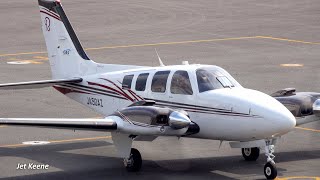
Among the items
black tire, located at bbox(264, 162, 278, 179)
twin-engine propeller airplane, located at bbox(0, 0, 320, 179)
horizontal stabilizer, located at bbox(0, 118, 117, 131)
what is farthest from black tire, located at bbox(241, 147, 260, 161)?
horizontal stabilizer, located at bbox(0, 118, 117, 131)

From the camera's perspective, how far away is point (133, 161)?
27047 millimetres

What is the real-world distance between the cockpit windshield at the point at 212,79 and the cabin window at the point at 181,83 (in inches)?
12.4

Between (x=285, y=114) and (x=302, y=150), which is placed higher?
(x=285, y=114)

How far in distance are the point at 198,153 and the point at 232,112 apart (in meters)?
3.82

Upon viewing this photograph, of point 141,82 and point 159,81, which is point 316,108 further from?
point 141,82

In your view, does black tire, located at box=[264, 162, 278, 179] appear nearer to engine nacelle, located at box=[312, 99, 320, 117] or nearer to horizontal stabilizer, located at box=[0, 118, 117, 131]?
engine nacelle, located at box=[312, 99, 320, 117]

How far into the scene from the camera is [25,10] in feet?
222

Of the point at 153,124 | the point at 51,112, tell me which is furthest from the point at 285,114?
the point at 51,112

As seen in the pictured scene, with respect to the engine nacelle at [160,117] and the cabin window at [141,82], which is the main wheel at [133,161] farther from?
the cabin window at [141,82]

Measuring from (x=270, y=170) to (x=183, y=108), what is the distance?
3160 millimetres

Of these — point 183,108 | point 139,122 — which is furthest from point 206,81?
point 139,122

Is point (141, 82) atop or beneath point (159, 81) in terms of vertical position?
beneath

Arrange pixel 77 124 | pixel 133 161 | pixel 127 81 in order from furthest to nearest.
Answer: pixel 127 81, pixel 133 161, pixel 77 124

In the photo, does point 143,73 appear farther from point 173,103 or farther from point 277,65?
point 277,65
